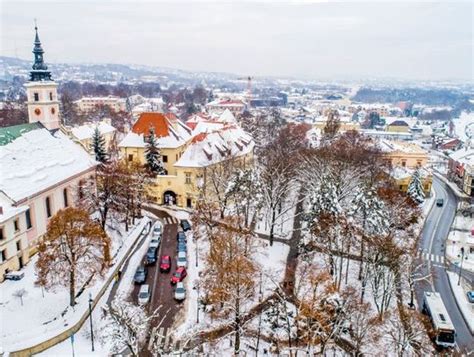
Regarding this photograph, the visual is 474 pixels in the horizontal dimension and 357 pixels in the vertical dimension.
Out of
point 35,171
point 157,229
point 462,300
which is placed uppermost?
point 35,171

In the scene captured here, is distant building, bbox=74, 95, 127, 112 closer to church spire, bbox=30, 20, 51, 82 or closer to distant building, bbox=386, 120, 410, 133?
distant building, bbox=386, 120, 410, 133

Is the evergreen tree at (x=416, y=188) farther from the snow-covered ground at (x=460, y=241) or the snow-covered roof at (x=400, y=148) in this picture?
the snow-covered roof at (x=400, y=148)

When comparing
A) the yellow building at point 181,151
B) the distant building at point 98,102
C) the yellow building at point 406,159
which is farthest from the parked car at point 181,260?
the distant building at point 98,102

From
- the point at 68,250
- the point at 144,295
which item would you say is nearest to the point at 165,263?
the point at 144,295

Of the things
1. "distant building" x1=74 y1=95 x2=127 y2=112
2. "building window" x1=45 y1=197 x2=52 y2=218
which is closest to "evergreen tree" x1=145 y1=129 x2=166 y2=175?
"building window" x1=45 y1=197 x2=52 y2=218

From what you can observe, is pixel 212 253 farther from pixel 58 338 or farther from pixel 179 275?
pixel 58 338

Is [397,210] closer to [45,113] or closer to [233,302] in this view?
[233,302]
